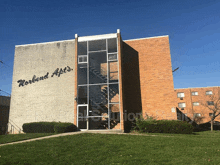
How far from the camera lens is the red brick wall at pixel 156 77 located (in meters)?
20.2

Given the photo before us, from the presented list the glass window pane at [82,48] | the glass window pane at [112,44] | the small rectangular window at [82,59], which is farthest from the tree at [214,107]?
the glass window pane at [82,48]

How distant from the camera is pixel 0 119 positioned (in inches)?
1120

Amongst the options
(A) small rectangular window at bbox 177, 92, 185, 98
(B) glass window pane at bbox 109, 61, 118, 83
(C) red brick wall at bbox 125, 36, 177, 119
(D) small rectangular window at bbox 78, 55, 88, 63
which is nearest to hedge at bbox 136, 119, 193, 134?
(C) red brick wall at bbox 125, 36, 177, 119

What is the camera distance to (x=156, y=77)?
20766mm

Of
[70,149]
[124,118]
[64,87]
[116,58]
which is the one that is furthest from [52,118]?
[70,149]

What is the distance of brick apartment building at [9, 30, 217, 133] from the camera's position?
1958 centimetres

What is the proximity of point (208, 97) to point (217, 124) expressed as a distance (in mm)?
6909

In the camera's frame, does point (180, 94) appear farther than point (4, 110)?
Yes

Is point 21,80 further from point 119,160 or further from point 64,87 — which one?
point 119,160

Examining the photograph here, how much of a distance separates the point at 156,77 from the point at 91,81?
6.93 m

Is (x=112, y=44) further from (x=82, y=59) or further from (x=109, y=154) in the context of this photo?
(x=109, y=154)

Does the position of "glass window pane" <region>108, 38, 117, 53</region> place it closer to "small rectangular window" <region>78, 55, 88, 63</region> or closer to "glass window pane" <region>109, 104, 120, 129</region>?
"small rectangular window" <region>78, 55, 88, 63</region>

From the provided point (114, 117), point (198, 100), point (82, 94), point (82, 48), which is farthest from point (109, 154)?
point (198, 100)

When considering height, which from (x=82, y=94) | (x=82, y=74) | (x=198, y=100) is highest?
(x=82, y=74)
